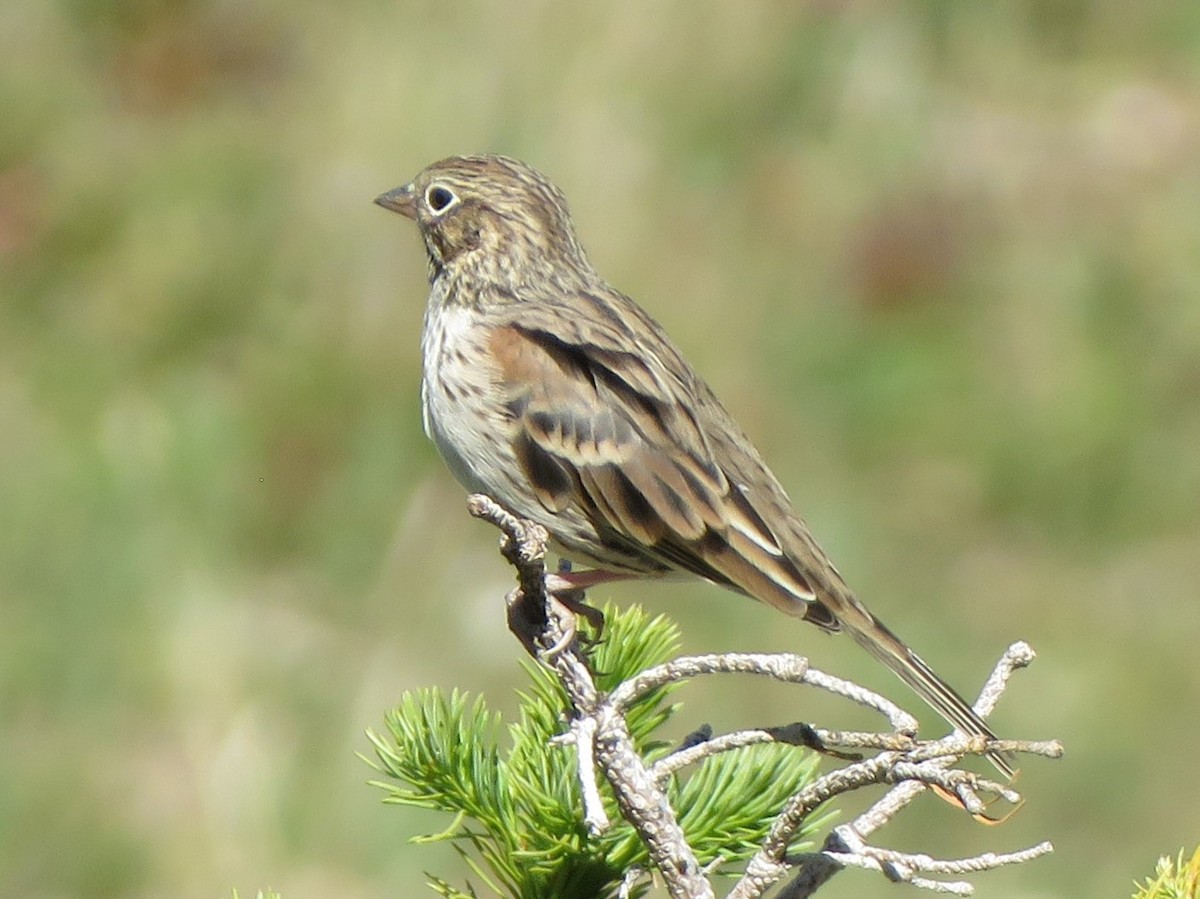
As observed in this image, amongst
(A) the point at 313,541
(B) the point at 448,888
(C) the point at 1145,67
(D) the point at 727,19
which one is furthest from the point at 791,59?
(B) the point at 448,888

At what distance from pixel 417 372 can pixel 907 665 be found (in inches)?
136

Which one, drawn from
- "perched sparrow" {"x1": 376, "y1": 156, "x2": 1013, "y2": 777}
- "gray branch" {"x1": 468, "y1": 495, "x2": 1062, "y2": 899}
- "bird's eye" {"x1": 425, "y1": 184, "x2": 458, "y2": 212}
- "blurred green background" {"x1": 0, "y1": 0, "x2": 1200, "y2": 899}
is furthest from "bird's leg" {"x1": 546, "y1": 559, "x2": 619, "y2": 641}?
"blurred green background" {"x1": 0, "y1": 0, "x2": 1200, "y2": 899}

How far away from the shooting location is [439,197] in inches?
181

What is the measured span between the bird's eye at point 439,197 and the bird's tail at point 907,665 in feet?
4.83

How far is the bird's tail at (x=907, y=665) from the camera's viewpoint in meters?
3.49

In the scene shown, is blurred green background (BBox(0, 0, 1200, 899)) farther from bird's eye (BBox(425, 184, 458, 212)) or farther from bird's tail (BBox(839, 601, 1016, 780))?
bird's tail (BBox(839, 601, 1016, 780))

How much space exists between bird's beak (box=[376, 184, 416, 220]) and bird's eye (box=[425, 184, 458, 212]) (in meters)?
0.04

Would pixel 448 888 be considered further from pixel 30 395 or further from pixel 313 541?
pixel 30 395

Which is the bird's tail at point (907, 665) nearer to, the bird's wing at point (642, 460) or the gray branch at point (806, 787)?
the bird's wing at point (642, 460)

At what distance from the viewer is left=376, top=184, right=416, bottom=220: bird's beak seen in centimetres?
462

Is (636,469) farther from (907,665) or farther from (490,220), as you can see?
(490,220)

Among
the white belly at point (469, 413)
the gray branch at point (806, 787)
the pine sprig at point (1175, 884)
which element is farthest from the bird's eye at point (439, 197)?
the pine sprig at point (1175, 884)

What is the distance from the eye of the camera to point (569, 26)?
306 inches

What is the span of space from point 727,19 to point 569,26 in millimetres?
745
